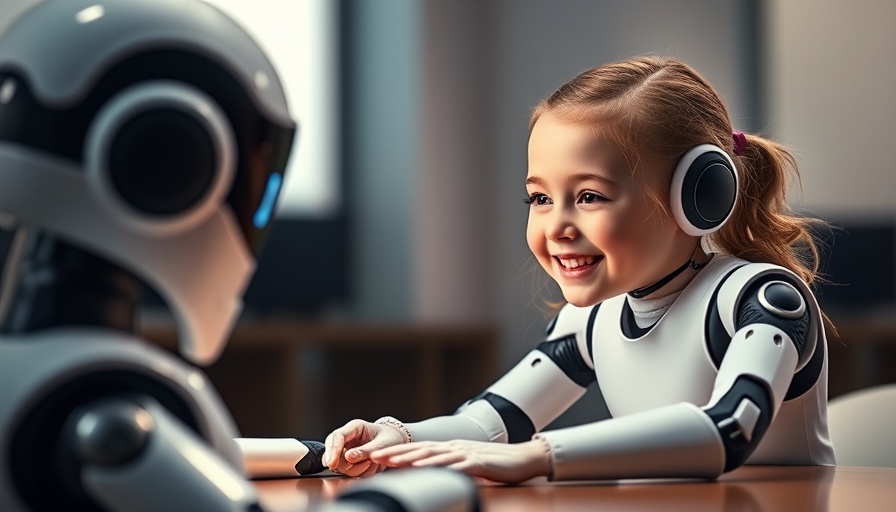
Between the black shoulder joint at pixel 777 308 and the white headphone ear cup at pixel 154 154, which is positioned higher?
the white headphone ear cup at pixel 154 154

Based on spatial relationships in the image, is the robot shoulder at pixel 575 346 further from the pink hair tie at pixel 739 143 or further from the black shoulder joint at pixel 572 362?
the pink hair tie at pixel 739 143

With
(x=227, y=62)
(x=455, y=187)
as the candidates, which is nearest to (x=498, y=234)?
(x=455, y=187)

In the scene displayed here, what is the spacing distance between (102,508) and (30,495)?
3cm

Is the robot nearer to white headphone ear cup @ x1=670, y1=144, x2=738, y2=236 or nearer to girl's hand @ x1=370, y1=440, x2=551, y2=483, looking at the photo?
girl's hand @ x1=370, y1=440, x2=551, y2=483

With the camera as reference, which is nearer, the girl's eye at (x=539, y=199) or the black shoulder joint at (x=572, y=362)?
the girl's eye at (x=539, y=199)

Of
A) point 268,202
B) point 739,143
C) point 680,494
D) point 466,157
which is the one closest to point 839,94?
point 466,157

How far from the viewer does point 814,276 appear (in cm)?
124

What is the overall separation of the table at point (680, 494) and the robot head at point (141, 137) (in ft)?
0.64

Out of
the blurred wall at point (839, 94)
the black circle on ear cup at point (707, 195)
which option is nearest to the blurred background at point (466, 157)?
the blurred wall at point (839, 94)

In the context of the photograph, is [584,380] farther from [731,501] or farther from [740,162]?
[731,501]

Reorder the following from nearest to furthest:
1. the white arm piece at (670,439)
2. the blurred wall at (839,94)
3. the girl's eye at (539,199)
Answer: the white arm piece at (670,439), the girl's eye at (539,199), the blurred wall at (839,94)

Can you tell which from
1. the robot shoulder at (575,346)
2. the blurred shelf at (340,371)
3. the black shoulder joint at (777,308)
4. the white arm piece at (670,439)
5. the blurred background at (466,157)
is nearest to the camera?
the white arm piece at (670,439)

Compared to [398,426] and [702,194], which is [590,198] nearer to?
[702,194]

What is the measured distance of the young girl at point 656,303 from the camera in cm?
90
